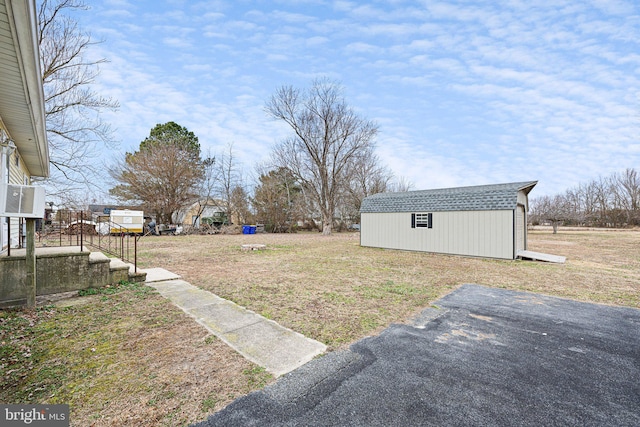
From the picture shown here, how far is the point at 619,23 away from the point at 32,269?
15981 millimetres

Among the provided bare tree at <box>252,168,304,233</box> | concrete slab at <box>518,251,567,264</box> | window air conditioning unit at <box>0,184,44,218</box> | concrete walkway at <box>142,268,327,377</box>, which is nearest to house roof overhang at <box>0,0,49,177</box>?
window air conditioning unit at <box>0,184,44,218</box>

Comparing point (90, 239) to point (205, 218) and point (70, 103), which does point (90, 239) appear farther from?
point (205, 218)

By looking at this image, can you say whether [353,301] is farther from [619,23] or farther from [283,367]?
[619,23]

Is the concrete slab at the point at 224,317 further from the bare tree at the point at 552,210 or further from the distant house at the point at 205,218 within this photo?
the bare tree at the point at 552,210

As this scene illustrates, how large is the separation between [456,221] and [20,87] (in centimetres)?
1267

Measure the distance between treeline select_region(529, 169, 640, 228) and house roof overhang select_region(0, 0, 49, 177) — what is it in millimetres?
40297

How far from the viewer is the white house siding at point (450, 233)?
395 inches

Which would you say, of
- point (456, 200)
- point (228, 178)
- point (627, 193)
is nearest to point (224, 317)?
point (456, 200)

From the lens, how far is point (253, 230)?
25609 mm

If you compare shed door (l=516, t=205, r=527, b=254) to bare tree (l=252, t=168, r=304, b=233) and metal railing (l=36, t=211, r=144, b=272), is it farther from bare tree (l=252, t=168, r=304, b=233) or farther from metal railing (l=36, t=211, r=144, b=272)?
bare tree (l=252, t=168, r=304, b=233)

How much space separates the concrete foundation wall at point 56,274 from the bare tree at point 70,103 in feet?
26.8

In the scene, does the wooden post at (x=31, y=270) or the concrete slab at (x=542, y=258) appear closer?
the wooden post at (x=31, y=270)

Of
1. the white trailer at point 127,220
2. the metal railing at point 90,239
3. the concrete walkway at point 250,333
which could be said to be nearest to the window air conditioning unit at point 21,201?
the metal railing at point 90,239

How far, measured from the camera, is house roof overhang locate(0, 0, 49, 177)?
2247 millimetres
